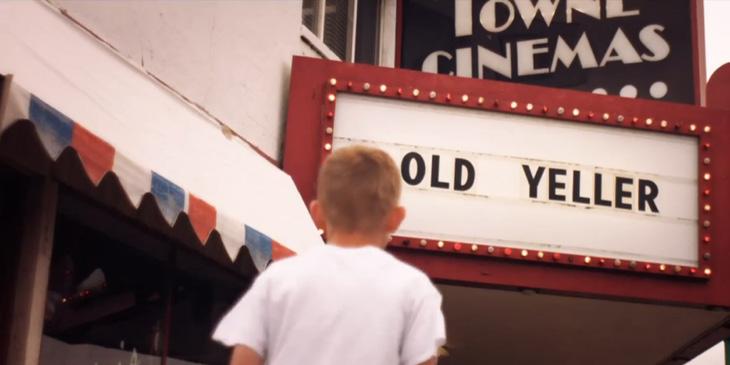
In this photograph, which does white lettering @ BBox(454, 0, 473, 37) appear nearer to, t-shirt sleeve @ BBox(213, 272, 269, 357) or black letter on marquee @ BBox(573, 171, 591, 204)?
black letter on marquee @ BBox(573, 171, 591, 204)

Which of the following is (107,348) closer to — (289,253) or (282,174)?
(289,253)

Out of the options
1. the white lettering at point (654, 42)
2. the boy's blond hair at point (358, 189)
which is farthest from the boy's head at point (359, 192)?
the white lettering at point (654, 42)

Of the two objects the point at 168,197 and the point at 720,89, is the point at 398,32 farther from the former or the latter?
the point at 168,197

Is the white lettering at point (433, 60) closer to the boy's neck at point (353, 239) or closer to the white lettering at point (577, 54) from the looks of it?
the white lettering at point (577, 54)

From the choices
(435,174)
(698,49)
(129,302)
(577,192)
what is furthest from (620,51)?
(129,302)

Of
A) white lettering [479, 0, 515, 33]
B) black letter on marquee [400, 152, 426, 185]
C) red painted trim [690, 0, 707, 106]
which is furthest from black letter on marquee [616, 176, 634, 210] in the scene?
white lettering [479, 0, 515, 33]

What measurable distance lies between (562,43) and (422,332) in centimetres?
851

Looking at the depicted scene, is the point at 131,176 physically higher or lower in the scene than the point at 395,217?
higher

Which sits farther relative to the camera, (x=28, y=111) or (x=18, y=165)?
(x=18, y=165)

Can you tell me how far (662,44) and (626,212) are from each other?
76.8 inches

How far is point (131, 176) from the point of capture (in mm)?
4906

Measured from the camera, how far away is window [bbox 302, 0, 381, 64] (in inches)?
395

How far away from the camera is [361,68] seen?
9.07 meters

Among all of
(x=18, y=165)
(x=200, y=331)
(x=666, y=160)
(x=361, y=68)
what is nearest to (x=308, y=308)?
(x=18, y=165)
